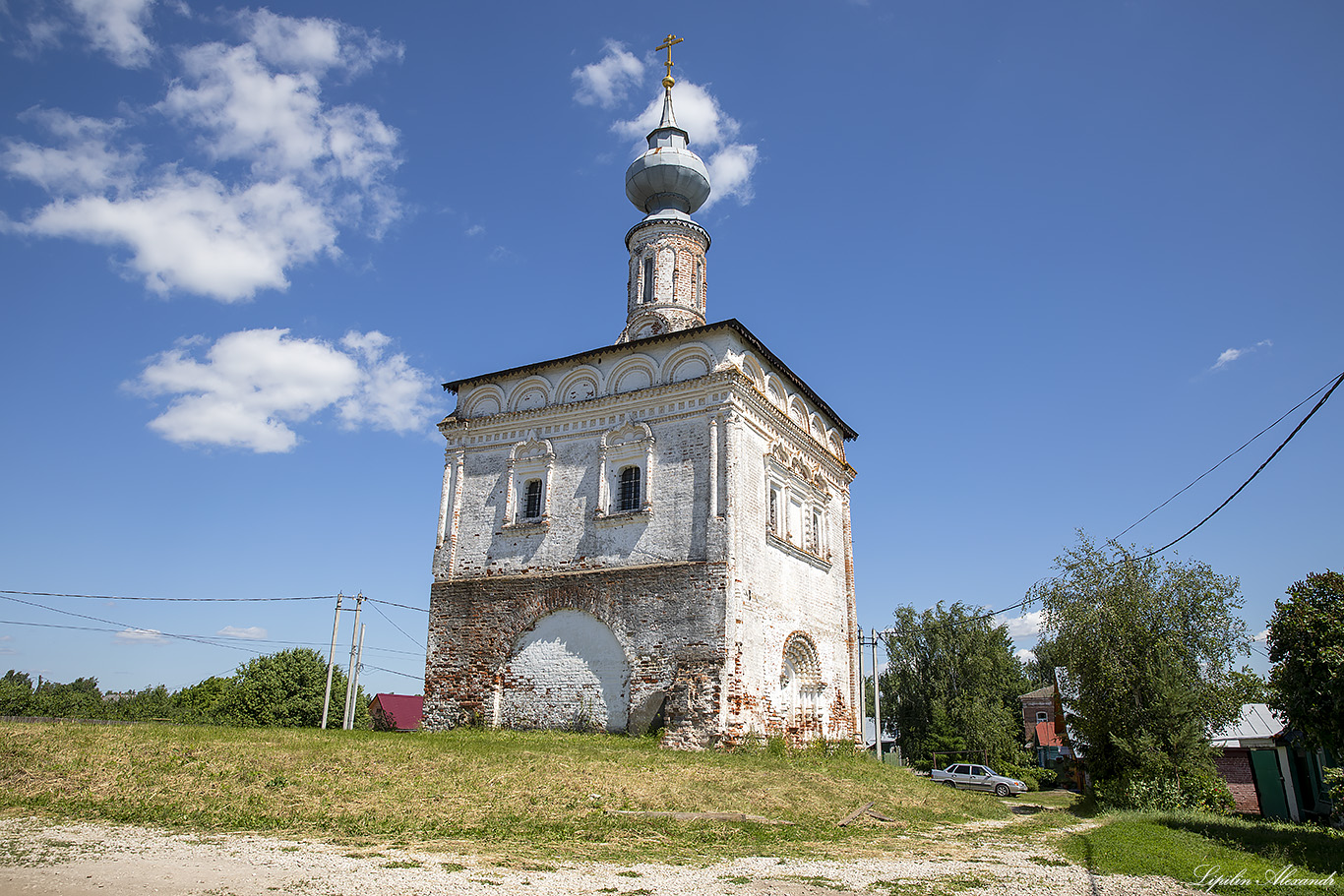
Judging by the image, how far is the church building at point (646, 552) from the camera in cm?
1667

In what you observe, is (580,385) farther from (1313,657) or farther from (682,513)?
(1313,657)

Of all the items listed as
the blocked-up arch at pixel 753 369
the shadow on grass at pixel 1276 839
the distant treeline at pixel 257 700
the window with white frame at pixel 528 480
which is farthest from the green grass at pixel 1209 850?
the distant treeline at pixel 257 700

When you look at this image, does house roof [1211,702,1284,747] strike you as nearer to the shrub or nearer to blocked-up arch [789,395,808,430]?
the shrub

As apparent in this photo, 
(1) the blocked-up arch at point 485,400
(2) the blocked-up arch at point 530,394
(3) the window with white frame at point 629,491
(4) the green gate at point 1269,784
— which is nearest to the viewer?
(4) the green gate at point 1269,784

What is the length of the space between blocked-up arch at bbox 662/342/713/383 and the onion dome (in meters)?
6.09

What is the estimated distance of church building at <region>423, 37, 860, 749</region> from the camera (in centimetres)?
1667

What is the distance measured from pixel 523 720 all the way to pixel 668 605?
4161 mm

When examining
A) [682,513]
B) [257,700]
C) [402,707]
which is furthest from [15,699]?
[682,513]

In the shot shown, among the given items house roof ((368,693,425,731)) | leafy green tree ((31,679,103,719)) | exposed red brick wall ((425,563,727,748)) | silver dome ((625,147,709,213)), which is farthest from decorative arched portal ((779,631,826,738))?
house roof ((368,693,425,731))

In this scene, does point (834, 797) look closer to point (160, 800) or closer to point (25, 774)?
point (160, 800)

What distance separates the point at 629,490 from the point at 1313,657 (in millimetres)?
12313

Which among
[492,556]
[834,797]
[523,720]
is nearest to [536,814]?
[834,797]

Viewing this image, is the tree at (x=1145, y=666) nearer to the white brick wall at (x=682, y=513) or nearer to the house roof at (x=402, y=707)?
the white brick wall at (x=682, y=513)

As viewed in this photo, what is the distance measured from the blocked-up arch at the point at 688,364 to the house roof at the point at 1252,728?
44.3 ft
